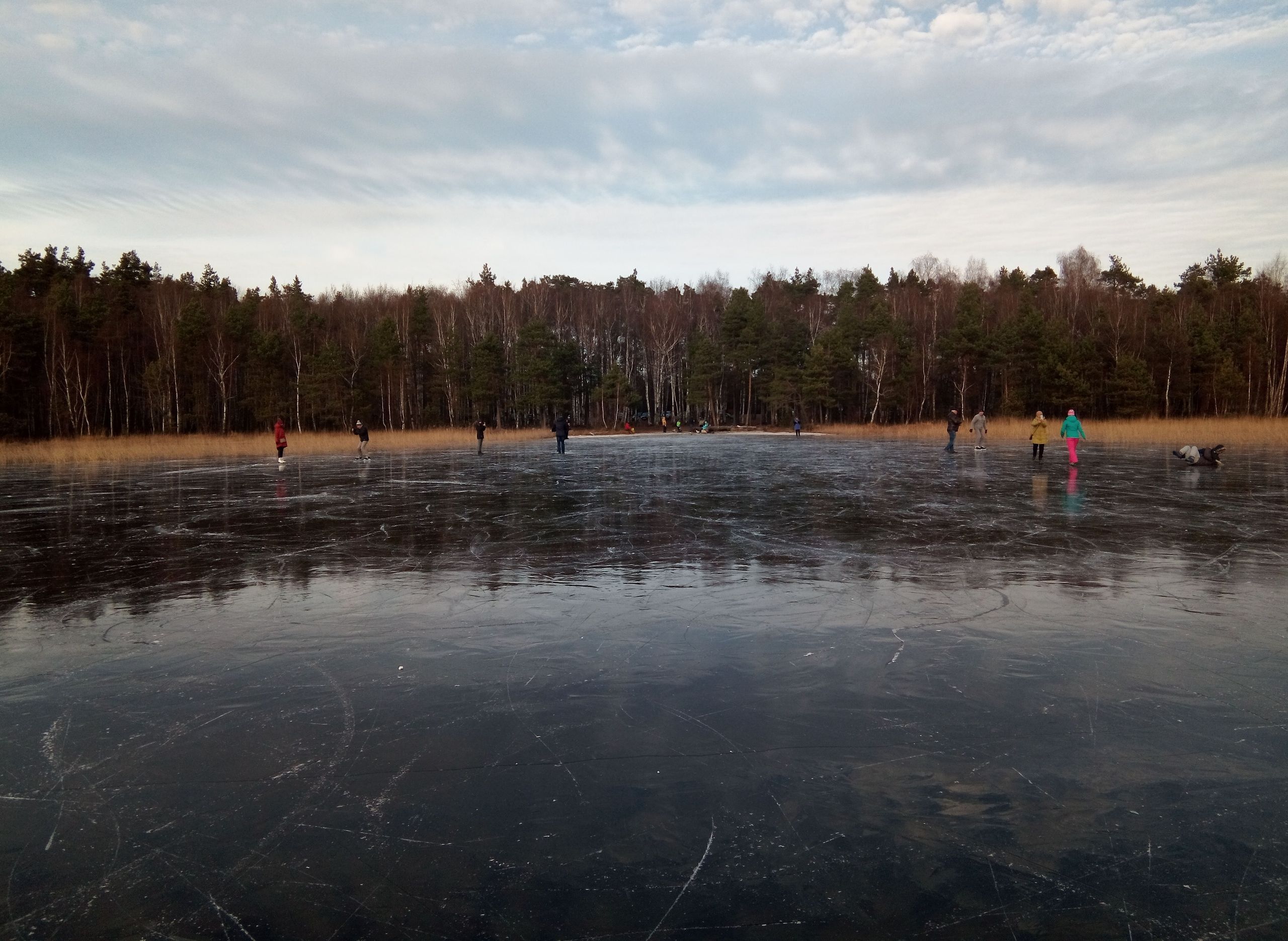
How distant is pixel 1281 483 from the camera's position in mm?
16203

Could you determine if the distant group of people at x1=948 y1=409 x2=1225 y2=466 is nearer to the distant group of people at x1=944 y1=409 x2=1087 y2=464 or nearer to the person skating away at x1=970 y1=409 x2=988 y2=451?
the distant group of people at x1=944 y1=409 x2=1087 y2=464

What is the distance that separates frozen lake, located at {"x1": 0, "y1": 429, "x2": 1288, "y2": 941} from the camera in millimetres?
2770

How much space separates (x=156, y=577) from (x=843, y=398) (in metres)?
67.6

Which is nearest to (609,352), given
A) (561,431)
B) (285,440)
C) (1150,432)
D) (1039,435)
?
(561,431)

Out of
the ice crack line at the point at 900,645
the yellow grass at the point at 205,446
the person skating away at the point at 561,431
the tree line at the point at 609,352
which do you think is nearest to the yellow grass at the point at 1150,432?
the tree line at the point at 609,352

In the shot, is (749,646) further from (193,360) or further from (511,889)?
(193,360)

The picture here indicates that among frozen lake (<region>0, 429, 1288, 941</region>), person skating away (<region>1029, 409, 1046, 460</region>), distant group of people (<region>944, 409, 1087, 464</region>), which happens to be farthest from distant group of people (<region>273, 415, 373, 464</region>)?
person skating away (<region>1029, 409, 1046, 460</region>)

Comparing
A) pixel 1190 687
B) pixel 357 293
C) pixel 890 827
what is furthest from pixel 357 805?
pixel 357 293

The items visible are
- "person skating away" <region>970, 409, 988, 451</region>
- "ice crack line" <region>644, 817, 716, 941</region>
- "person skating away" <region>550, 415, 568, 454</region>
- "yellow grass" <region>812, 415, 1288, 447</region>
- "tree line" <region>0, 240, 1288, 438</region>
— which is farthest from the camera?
"tree line" <region>0, 240, 1288, 438</region>

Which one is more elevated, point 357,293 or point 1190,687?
point 357,293

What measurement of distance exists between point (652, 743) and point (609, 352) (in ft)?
255

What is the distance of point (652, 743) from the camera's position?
13.2ft

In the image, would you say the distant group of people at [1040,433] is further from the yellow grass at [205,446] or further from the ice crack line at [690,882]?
the yellow grass at [205,446]

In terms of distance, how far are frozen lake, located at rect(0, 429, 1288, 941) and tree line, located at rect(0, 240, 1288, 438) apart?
2040 inches
